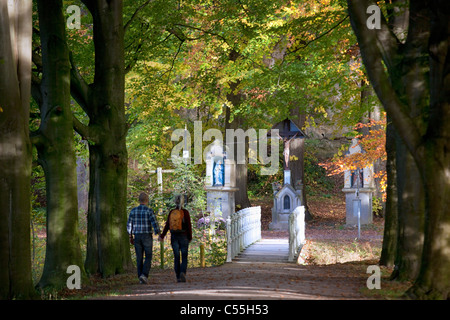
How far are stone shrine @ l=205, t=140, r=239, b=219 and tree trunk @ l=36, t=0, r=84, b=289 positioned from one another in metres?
15.6

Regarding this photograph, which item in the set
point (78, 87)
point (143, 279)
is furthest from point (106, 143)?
point (143, 279)

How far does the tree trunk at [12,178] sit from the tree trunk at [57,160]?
233 centimetres

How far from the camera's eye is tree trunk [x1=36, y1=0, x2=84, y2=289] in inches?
443

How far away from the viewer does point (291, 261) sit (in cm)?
1806

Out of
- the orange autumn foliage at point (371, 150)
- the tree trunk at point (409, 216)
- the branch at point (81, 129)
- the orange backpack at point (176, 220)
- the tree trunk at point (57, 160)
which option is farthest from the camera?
the orange autumn foliage at point (371, 150)

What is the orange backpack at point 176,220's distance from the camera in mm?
11523

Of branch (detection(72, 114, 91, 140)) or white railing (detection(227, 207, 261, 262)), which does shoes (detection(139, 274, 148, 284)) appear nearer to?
branch (detection(72, 114, 91, 140))

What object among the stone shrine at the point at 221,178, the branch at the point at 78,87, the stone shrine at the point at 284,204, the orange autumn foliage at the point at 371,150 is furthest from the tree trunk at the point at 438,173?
the stone shrine at the point at 284,204

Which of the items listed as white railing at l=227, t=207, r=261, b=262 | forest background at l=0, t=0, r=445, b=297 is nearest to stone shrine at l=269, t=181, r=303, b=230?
white railing at l=227, t=207, r=261, b=262

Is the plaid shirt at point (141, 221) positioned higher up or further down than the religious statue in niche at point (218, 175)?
further down

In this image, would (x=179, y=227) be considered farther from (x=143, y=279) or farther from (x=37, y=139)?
(x=37, y=139)

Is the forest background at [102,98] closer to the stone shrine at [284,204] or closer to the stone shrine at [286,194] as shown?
the stone shrine at [286,194]

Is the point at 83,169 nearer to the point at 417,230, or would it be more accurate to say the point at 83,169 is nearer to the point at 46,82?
the point at 46,82
